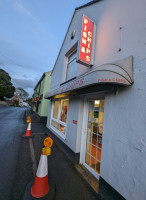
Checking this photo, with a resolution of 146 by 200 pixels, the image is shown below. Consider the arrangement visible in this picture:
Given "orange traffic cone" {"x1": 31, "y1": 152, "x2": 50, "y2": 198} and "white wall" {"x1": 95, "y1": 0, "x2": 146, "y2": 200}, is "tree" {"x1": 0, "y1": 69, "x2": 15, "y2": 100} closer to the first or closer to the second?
"orange traffic cone" {"x1": 31, "y1": 152, "x2": 50, "y2": 198}

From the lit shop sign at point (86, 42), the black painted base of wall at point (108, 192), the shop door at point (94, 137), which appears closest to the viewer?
the black painted base of wall at point (108, 192)

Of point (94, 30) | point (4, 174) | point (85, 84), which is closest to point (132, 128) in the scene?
point (85, 84)

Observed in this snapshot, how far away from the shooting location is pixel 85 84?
226 cm

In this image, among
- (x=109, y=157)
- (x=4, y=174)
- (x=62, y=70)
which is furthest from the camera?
(x=62, y=70)

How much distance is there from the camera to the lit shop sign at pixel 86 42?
115 inches

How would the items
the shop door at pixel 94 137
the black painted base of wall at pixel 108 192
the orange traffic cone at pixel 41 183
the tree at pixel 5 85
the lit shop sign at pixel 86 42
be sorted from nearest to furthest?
the black painted base of wall at pixel 108 192, the orange traffic cone at pixel 41 183, the shop door at pixel 94 137, the lit shop sign at pixel 86 42, the tree at pixel 5 85

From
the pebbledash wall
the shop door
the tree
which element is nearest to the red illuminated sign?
the pebbledash wall

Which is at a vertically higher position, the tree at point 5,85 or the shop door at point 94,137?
the tree at point 5,85

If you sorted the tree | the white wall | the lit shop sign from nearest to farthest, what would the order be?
1. the white wall
2. the lit shop sign
3. the tree

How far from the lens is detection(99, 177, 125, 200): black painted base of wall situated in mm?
1778

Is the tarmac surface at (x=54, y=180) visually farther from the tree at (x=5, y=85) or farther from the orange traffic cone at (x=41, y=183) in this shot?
the tree at (x=5, y=85)

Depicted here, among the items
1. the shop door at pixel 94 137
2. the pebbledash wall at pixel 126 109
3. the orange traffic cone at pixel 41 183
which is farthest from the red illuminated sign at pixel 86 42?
the orange traffic cone at pixel 41 183

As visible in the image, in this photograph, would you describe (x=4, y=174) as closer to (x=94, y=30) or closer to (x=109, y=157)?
(x=109, y=157)

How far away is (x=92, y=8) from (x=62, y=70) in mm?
2996
